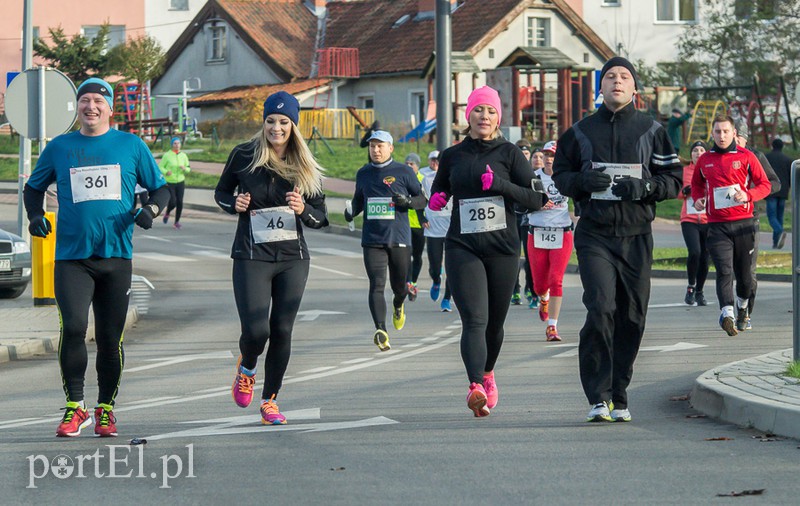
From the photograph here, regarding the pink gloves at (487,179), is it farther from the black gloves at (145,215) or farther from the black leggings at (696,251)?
the black leggings at (696,251)

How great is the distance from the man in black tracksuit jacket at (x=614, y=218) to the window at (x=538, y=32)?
52173mm

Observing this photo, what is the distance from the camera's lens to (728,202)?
1415 cm

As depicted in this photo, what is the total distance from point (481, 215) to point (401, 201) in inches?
183

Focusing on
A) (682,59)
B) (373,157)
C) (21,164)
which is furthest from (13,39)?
(373,157)

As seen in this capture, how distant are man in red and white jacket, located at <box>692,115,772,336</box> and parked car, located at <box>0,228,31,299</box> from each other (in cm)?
947

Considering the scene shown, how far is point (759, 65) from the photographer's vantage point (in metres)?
51.8

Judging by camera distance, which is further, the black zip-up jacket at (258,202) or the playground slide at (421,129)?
the playground slide at (421,129)

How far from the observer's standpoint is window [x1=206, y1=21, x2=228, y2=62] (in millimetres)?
67062

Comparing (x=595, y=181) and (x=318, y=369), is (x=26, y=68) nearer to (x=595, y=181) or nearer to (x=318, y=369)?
(x=318, y=369)

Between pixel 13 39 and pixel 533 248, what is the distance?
2245 inches

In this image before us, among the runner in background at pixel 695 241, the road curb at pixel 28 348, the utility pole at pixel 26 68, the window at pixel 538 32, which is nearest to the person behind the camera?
the road curb at pixel 28 348

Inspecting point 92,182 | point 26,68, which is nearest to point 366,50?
point 26,68

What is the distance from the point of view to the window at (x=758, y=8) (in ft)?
166

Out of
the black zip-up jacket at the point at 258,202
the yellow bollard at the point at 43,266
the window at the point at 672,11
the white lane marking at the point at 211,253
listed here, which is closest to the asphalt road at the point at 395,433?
the black zip-up jacket at the point at 258,202
